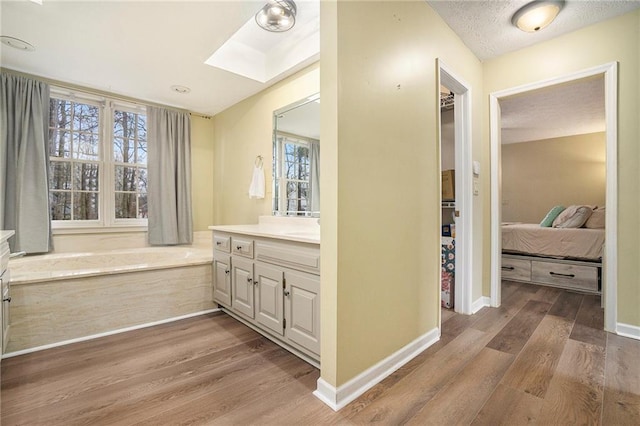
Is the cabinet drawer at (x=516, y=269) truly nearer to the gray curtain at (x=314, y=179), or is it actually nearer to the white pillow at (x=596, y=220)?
the white pillow at (x=596, y=220)

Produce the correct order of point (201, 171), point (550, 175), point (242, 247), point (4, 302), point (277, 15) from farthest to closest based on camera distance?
point (550, 175) → point (201, 171) → point (242, 247) → point (277, 15) → point (4, 302)

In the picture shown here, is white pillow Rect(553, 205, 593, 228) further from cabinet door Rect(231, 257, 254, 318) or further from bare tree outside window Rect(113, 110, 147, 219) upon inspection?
bare tree outside window Rect(113, 110, 147, 219)

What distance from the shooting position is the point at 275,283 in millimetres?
1914

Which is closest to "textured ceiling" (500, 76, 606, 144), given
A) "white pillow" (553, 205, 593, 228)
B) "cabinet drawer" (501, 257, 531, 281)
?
"white pillow" (553, 205, 593, 228)

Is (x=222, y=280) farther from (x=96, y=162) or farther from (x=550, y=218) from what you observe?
(x=550, y=218)

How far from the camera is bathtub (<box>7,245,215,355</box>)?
1.95 metres

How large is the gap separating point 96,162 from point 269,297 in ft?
9.44

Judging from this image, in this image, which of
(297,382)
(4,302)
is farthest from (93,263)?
(297,382)

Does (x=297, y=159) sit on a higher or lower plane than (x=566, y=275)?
Result: higher

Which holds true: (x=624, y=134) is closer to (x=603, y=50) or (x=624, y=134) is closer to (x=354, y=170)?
(x=603, y=50)

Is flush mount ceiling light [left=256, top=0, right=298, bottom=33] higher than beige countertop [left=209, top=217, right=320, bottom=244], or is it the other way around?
flush mount ceiling light [left=256, top=0, right=298, bottom=33]

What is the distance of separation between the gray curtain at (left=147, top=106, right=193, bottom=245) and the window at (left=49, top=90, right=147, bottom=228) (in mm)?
206

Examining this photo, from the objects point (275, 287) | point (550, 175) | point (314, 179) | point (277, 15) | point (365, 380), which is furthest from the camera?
point (550, 175)

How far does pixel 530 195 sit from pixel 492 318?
474cm
